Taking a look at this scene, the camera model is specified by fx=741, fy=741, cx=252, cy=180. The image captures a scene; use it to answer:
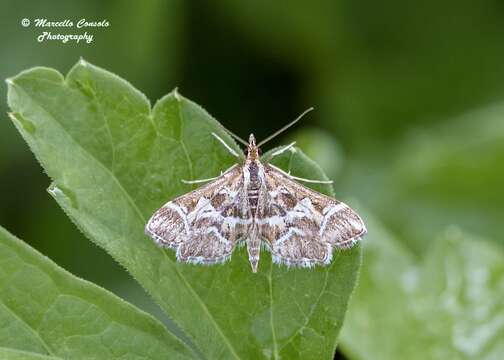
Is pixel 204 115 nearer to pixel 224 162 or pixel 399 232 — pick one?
pixel 224 162

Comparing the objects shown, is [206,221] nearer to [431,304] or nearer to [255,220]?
[255,220]

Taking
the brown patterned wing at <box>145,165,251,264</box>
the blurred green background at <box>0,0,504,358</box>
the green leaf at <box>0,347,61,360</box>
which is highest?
the blurred green background at <box>0,0,504,358</box>

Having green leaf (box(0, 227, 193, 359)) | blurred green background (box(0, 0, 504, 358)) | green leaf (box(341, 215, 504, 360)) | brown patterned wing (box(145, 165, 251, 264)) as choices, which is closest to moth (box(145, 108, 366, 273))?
brown patterned wing (box(145, 165, 251, 264))
